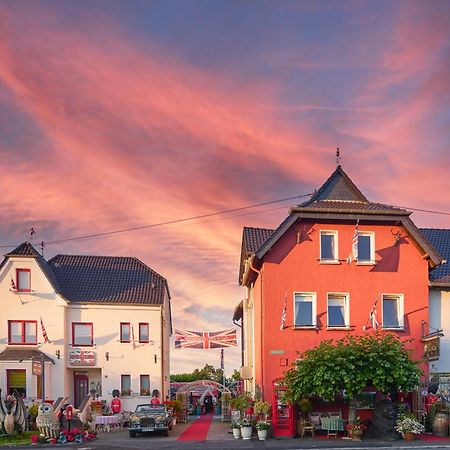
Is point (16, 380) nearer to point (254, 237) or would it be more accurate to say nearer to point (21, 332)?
point (21, 332)

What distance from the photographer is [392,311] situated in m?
31.4

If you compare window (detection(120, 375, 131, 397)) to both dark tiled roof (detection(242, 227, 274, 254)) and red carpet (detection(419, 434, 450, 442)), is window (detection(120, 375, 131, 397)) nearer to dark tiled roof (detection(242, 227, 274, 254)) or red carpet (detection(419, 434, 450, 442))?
dark tiled roof (detection(242, 227, 274, 254))

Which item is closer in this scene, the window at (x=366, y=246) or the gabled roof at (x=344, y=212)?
the gabled roof at (x=344, y=212)

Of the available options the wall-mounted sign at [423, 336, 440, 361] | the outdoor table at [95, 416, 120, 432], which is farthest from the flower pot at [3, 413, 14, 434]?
the wall-mounted sign at [423, 336, 440, 361]

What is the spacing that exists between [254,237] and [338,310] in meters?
6.20

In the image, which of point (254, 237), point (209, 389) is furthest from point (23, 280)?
point (209, 389)

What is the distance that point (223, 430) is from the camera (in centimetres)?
3334

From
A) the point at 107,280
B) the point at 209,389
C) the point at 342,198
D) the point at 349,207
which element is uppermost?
the point at 342,198

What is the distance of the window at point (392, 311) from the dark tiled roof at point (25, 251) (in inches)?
908

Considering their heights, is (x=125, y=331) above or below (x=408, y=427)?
above

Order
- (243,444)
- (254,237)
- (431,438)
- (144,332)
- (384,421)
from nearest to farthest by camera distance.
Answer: (243,444)
(384,421)
(431,438)
(254,237)
(144,332)

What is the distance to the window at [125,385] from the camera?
42.3m

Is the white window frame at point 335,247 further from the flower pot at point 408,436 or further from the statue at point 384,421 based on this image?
the flower pot at point 408,436

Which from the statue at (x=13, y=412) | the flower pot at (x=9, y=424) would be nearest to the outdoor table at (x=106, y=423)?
the statue at (x=13, y=412)
